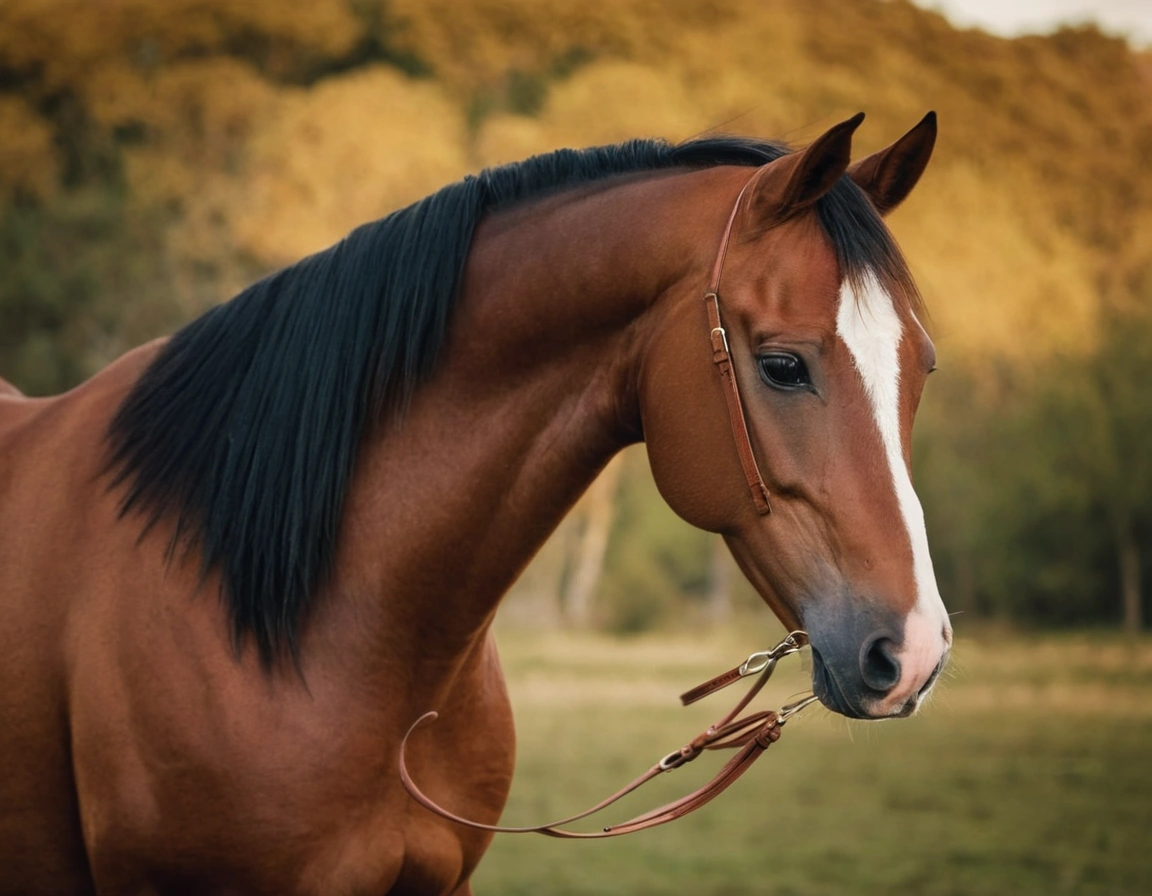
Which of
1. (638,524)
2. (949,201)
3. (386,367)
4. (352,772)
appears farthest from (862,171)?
(949,201)

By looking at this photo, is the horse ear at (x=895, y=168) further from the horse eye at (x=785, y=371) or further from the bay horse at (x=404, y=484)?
the horse eye at (x=785, y=371)

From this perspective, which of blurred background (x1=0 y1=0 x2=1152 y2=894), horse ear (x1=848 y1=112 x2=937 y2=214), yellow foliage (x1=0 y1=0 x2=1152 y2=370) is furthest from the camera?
yellow foliage (x1=0 y1=0 x2=1152 y2=370)

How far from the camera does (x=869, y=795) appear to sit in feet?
31.9

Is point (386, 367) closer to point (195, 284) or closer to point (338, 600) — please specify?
point (338, 600)

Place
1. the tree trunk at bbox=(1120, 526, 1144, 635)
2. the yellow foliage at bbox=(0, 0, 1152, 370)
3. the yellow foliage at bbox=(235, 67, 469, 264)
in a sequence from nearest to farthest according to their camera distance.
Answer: the tree trunk at bbox=(1120, 526, 1144, 635), the yellow foliage at bbox=(235, 67, 469, 264), the yellow foliage at bbox=(0, 0, 1152, 370)

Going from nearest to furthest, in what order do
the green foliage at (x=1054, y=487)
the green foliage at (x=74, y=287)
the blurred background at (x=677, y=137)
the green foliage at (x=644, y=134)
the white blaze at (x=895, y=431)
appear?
1. the white blaze at (x=895, y=431)
2. the blurred background at (x=677, y=137)
3. the green foliage at (x=74, y=287)
4. the green foliage at (x=1054, y=487)
5. the green foliage at (x=644, y=134)

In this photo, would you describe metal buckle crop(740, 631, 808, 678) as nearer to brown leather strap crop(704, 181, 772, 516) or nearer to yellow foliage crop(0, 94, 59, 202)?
brown leather strap crop(704, 181, 772, 516)

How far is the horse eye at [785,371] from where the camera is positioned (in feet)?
7.13

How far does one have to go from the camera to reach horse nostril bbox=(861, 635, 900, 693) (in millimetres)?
2029

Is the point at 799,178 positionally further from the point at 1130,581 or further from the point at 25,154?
the point at 25,154

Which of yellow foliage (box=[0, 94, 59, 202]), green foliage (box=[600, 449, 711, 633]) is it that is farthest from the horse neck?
yellow foliage (box=[0, 94, 59, 202])

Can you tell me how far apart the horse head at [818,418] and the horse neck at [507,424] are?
0.14 metres

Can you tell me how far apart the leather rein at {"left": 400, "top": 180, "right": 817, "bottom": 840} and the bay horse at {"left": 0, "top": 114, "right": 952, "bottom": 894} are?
20 mm

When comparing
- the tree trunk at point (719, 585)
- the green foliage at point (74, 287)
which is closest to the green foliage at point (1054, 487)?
the tree trunk at point (719, 585)
